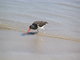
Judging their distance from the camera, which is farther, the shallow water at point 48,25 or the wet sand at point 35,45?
the shallow water at point 48,25

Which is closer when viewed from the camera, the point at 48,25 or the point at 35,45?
the point at 35,45

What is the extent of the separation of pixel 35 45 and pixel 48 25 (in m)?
1.16

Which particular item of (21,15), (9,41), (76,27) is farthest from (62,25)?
(9,41)

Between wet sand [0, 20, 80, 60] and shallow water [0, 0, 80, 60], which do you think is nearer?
wet sand [0, 20, 80, 60]

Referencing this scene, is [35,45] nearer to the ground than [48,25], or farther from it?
nearer to the ground

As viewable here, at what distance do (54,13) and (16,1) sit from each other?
1447 millimetres

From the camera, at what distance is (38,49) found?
484cm

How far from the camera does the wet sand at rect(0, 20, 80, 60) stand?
4.50 meters

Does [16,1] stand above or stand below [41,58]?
above

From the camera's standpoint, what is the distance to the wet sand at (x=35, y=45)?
450 centimetres

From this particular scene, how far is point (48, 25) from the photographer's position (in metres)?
6.07

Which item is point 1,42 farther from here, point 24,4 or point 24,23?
point 24,4

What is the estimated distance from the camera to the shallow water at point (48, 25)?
4828mm

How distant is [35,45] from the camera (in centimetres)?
502
